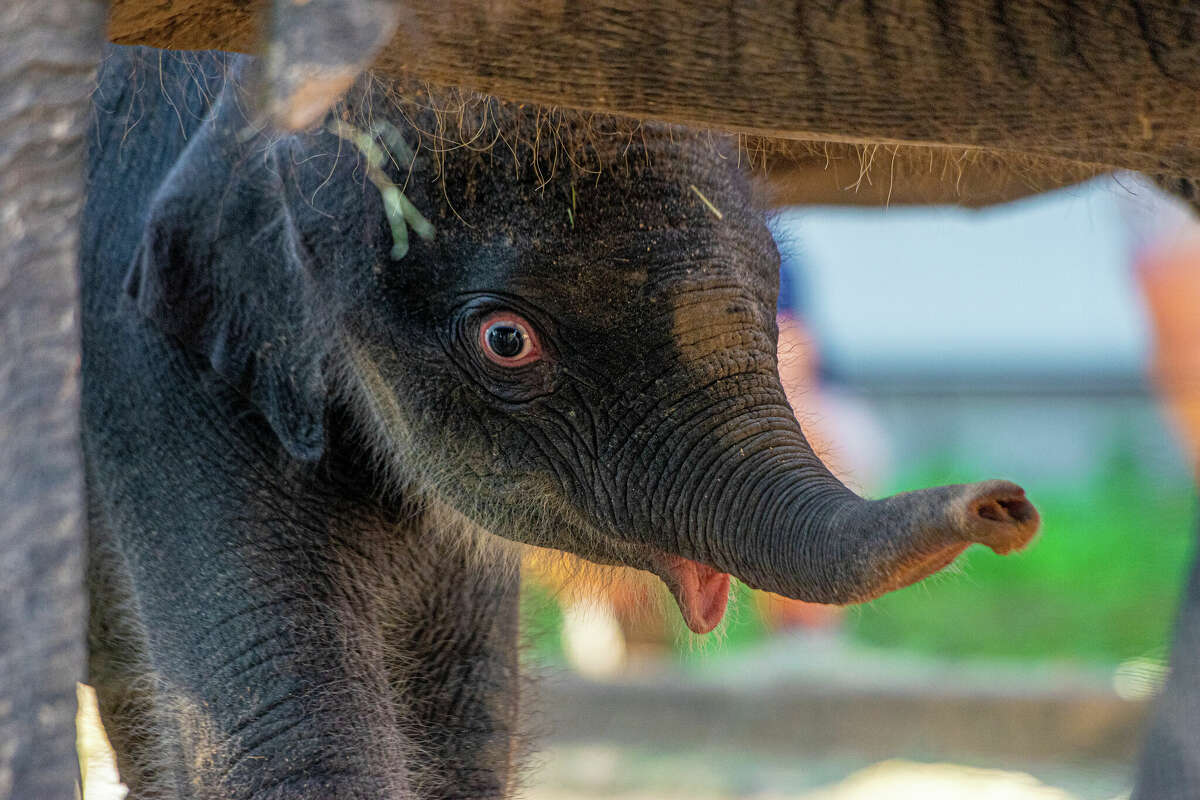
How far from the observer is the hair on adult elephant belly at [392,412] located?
2.07 meters

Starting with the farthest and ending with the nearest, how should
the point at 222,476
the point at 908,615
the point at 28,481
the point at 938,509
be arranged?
the point at 908,615, the point at 222,476, the point at 938,509, the point at 28,481

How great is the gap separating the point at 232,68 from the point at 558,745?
4.40m

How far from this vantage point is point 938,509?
149cm

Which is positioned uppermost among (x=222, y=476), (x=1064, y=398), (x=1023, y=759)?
(x=222, y=476)

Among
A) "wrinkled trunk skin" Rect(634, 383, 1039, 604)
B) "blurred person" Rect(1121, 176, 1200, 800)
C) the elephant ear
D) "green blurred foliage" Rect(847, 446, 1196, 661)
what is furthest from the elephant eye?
"green blurred foliage" Rect(847, 446, 1196, 661)

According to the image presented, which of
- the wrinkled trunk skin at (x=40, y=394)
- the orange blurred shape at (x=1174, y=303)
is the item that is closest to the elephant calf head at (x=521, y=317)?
the wrinkled trunk skin at (x=40, y=394)

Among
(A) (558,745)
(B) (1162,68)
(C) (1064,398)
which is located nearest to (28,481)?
(B) (1162,68)

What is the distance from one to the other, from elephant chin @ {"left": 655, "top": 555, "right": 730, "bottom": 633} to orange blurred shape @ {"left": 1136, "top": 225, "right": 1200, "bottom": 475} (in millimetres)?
1265

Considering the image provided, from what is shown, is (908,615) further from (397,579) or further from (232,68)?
(232,68)

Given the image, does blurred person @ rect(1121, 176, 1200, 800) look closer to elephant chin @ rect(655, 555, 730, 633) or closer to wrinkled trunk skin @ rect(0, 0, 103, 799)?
elephant chin @ rect(655, 555, 730, 633)

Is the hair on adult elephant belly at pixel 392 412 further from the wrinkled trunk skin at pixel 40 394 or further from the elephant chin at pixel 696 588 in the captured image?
the wrinkled trunk skin at pixel 40 394

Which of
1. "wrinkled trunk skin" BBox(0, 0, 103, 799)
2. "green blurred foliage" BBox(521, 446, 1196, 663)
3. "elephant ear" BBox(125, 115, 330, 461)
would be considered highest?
"wrinkled trunk skin" BBox(0, 0, 103, 799)

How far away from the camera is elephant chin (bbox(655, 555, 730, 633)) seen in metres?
2.20

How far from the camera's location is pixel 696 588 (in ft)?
7.27
